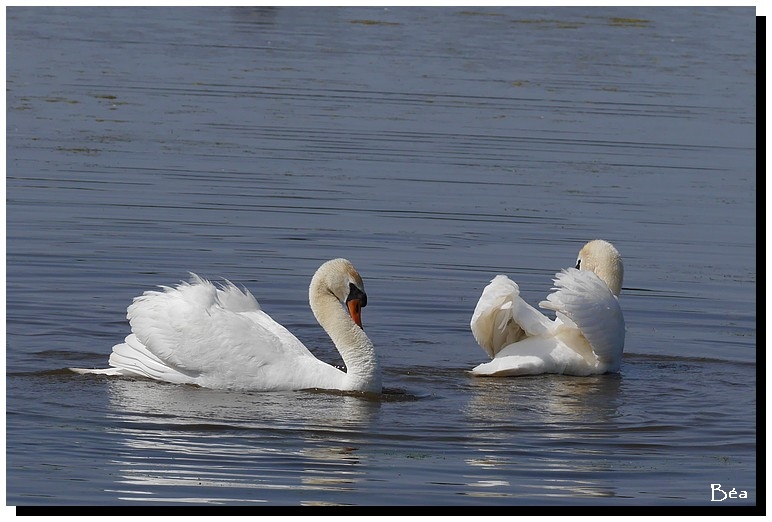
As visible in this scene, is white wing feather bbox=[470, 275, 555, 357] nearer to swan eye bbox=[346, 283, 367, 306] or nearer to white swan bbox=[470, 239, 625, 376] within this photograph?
white swan bbox=[470, 239, 625, 376]

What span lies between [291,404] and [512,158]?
9.98 m

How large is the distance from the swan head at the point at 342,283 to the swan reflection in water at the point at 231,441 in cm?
66

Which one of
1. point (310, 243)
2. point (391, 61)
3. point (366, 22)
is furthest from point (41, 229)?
point (366, 22)

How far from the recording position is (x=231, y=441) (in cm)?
879

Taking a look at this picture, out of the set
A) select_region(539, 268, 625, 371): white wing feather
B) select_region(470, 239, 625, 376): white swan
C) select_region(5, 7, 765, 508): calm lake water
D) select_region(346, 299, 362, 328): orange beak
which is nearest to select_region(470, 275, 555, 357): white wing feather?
select_region(470, 239, 625, 376): white swan

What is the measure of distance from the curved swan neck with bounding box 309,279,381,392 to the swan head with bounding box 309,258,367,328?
2 cm

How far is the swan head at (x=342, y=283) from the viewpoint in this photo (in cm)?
1024

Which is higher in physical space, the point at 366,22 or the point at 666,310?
the point at 366,22

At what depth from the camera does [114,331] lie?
1172cm

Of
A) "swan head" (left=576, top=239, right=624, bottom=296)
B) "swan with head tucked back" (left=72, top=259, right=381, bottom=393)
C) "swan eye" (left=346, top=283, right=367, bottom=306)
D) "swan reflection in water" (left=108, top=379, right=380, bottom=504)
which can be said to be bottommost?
"swan reflection in water" (left=108, top=379, right=380, bottom=504)

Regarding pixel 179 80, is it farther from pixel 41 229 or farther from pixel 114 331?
pixel 114 331

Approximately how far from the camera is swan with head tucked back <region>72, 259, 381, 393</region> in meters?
10.0

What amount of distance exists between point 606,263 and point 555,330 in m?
0.95

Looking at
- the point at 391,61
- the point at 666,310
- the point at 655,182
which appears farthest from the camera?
the point at 391,61
